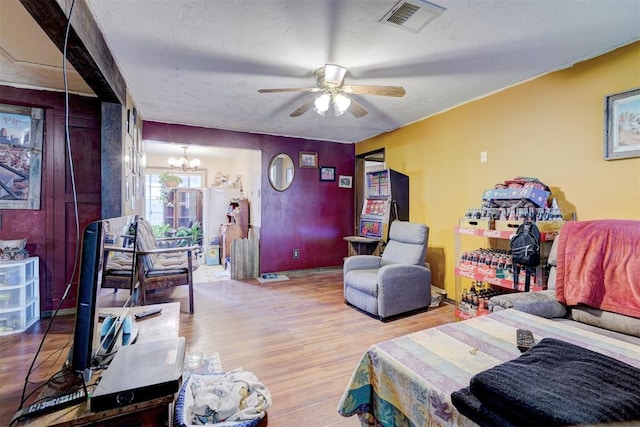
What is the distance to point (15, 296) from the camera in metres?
2.64

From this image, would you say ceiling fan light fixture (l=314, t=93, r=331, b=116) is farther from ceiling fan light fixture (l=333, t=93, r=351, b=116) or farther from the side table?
the side table

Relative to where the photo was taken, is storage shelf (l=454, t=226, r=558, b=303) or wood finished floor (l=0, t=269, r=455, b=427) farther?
storage shelf (l=454, t=226, r=558, b=303)

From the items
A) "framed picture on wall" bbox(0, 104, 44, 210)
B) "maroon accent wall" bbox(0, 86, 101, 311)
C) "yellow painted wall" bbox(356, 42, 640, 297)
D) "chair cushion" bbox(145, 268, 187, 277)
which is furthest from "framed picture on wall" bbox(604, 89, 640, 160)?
"framed picture on wall" bbox(0, 104, 44, 210)

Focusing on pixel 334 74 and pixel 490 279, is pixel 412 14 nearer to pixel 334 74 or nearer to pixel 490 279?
pixel 334 74

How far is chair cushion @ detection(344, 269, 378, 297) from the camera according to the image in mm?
3041

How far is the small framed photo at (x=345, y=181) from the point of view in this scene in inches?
217

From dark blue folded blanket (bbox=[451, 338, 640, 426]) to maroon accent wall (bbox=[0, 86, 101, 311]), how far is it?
369 centimetres

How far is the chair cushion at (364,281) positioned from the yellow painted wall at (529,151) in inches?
43.4

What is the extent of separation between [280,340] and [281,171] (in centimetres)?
311

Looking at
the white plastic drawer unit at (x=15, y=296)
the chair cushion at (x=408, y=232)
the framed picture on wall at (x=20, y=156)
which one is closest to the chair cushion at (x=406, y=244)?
the chair cushion at (x=408, y=232)

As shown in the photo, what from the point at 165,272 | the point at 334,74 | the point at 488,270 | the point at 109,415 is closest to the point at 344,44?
the point at 334,74

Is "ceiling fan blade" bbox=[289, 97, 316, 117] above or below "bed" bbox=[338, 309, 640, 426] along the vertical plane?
above

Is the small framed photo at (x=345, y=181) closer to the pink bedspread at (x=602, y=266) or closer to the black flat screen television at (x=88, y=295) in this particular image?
the pink bedspread at (x=602, y=266)

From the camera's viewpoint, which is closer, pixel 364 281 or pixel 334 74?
pixel 334 74
